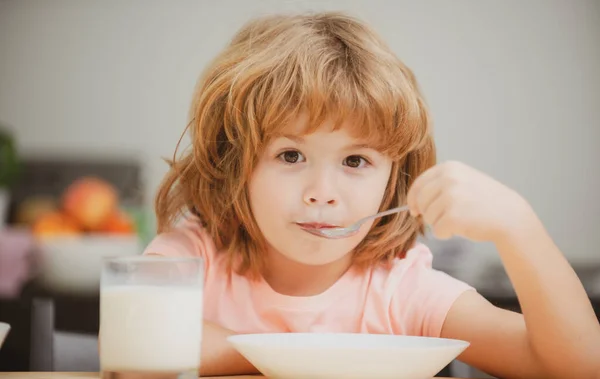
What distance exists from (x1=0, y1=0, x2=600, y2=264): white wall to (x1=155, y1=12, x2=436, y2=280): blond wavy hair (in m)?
2.93

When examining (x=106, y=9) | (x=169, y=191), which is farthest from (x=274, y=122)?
(x=106, y=9)

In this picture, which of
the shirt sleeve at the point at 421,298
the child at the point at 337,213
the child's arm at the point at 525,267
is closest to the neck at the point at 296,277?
the child at the point at 337,213

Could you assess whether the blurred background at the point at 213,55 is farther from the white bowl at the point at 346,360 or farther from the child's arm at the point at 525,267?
the white bowl at the point at 346,360

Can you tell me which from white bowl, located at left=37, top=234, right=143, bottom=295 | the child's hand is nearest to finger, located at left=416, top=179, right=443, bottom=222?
the child's hand

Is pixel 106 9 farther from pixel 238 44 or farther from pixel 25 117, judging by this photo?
pixel 238 44

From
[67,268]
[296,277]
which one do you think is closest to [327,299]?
[296,277]

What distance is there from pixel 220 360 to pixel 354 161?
32 centimetres

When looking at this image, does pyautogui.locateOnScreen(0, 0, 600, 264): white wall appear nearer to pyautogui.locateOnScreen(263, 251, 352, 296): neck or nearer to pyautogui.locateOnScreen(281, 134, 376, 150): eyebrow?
pyautogui.locateOnScreen(263, 251, 352, 296): neck

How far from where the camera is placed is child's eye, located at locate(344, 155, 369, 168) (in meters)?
1.11

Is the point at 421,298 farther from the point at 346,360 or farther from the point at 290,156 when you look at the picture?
the point at 346,360

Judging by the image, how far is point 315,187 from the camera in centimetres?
106

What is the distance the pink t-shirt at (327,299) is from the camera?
1214 millimetres

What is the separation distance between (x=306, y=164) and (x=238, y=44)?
0.27 m

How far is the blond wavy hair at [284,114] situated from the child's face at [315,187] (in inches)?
0.8
